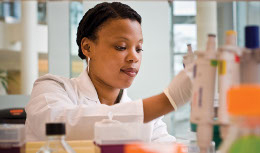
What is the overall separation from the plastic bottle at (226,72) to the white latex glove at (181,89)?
0.70 feet

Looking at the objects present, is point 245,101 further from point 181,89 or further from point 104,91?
point 104,91

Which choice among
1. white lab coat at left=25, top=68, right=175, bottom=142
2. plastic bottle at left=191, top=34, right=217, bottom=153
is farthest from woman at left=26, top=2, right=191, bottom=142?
plastic bottle at left=191, top=34, right=217, bottom=153

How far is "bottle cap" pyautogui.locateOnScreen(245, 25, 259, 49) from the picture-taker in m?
0.74

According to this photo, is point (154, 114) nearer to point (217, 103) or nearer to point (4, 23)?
point (217, 103)

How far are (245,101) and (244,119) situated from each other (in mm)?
49

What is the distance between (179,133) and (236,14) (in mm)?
1286

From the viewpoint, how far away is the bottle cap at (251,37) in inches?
29.0

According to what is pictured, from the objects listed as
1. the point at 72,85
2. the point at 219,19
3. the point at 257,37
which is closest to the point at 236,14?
the point at 219,19

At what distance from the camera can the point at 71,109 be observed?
123cm

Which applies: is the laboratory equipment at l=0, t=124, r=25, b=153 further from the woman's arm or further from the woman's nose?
the woman's nose

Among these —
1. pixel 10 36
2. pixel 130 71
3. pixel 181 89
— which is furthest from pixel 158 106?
pixel 10 36

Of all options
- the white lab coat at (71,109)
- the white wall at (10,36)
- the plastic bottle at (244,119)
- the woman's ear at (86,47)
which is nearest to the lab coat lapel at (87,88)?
the white lab coat at (71,109)

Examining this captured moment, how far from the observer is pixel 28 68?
476 cm

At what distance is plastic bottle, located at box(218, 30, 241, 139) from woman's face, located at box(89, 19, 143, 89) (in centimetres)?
74
